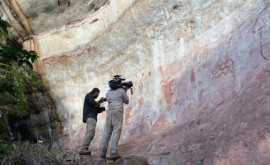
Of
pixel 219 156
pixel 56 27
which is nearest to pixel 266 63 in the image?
pixel 219 156

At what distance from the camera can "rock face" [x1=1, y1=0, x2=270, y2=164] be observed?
202 inches

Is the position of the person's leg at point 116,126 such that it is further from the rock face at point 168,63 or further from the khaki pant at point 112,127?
the rock face at point 168,63

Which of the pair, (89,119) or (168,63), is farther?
(168,63)

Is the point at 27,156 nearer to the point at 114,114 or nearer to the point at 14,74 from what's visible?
the point at 114,114

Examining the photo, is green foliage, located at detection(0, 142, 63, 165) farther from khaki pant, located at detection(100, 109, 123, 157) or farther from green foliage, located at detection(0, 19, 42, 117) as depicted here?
green foliage, located at detection(0, 19, 42, 117)

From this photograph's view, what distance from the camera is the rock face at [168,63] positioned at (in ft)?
16.8

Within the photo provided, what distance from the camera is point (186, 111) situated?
7004 millimetres

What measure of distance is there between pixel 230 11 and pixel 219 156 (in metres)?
3.21

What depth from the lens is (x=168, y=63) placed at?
8133 millimetres

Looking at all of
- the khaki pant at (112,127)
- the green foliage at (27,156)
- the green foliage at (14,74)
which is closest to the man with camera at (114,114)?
the khaki pant at (112,127)

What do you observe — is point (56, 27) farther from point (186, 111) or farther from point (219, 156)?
point (219, 156)

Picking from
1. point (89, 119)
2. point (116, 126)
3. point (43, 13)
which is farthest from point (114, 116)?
point (43, 13)

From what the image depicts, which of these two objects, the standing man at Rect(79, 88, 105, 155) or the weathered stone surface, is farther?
the weathered stone surface

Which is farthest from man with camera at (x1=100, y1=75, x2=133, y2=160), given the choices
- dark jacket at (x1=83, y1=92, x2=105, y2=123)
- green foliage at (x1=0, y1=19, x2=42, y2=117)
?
green foliage at (x1=0, y1=19, x2=42, y2=117)
